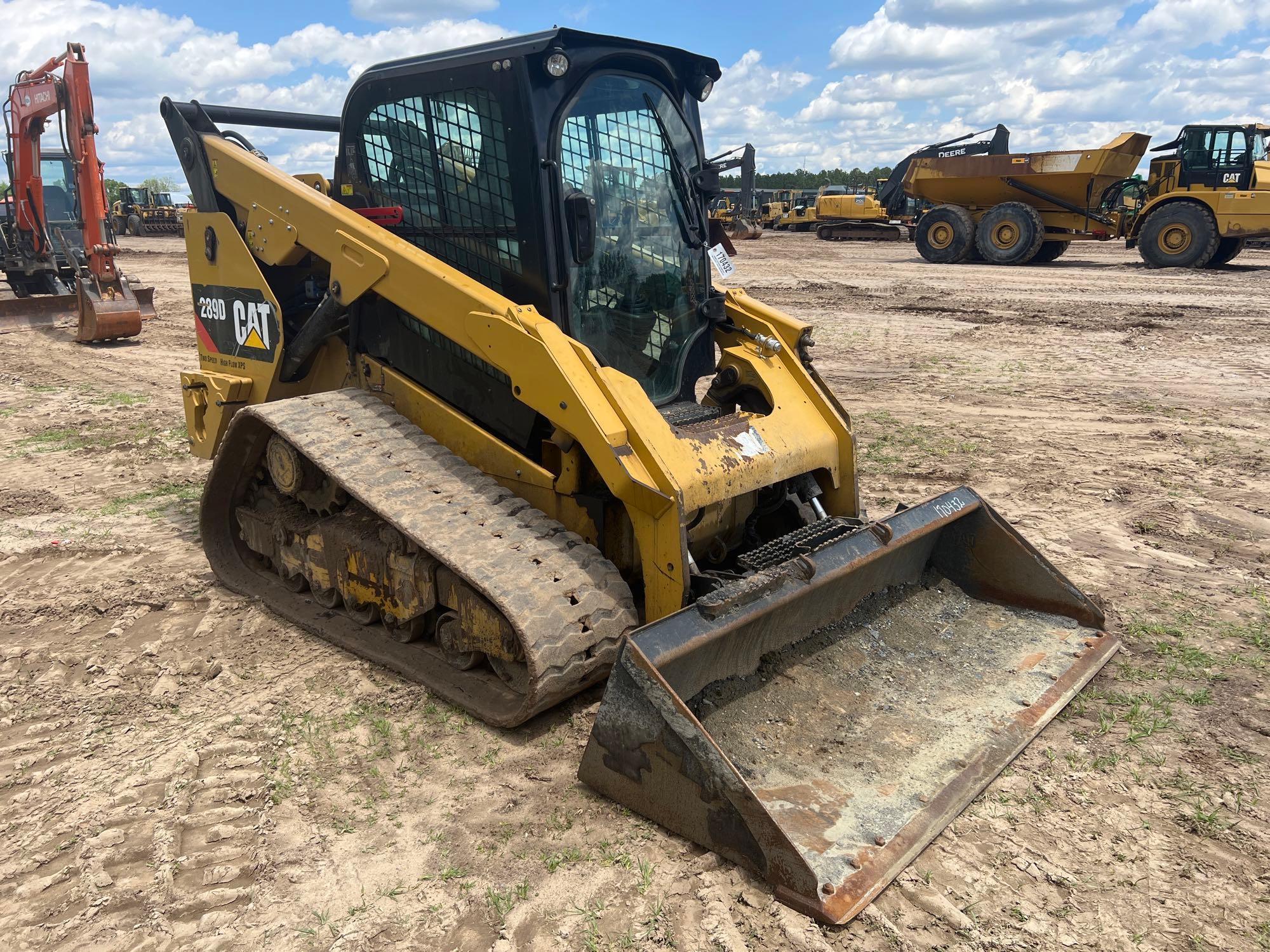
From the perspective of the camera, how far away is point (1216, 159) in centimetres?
1878

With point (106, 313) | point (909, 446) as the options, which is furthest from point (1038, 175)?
point (106, 313)

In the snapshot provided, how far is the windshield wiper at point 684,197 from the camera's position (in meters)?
4.32

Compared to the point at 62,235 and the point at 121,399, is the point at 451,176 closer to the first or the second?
the point at 121,399

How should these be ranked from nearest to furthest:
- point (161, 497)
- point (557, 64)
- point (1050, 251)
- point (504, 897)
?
point (504, 897) → point (557, 64) → point (161, 497) → point (1050, 251)

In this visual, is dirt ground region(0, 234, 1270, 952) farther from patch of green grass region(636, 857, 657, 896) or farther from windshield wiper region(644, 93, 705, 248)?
windshield wiper region(644, 93, 705, 248)

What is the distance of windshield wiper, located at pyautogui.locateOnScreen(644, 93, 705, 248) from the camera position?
14.2ft

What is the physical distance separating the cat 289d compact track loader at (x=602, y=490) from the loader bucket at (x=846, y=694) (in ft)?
0.04

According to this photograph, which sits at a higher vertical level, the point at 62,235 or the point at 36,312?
the point at 62,235

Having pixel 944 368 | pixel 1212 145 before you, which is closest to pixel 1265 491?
pixel 944 368

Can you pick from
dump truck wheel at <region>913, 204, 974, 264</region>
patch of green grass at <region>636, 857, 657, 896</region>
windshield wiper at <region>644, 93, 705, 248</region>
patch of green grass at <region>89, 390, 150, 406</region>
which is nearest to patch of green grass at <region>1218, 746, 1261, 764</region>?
patch of green grass at <region>636, 857, 657, 896</region>

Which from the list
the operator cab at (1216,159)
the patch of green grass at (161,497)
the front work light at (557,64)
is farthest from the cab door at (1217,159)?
the patch of green grass at (161,497)

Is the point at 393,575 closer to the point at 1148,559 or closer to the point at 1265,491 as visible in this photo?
the point at 1148,559

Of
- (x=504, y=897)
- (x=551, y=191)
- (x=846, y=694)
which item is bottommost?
(x=504, y=897)

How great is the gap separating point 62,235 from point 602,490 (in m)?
13.7
